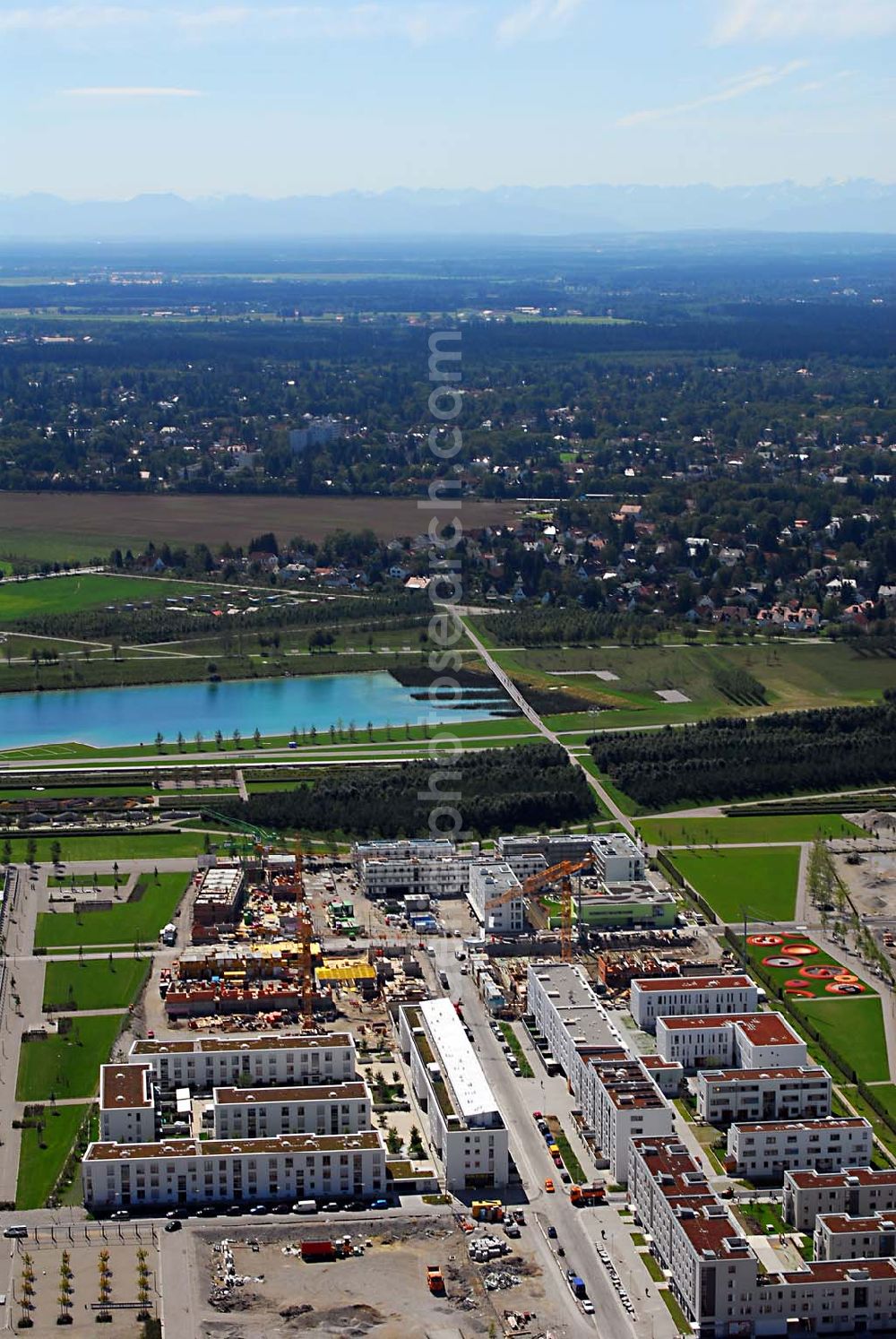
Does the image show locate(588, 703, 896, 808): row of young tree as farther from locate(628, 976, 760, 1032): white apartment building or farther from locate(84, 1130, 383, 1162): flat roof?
locate(84, 1130, 383, 1162): flat roof

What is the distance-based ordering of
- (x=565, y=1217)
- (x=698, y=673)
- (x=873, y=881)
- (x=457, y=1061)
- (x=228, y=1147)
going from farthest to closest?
1. (x=698, y=673)
2. (x=873, y=881)
3. (x=457, y=1061)
4. (x=228, y=1147)
5. (x=565, y=1217)

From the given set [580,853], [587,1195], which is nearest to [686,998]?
[587,1195]

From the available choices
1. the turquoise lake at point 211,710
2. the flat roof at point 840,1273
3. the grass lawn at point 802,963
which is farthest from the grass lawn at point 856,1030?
the turquoise lake at point 211,710

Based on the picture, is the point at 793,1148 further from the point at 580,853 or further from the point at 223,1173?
the point at 580,853

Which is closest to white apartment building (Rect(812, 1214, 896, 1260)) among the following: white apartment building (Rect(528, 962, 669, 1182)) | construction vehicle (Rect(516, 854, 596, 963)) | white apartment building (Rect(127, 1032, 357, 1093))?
white apartment building (Rect(528, 962, 669, 1182))

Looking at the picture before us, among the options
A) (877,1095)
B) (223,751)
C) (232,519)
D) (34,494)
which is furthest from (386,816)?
(34,494)

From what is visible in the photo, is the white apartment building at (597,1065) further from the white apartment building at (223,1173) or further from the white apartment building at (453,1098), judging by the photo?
the white apartment building at (223,1173)

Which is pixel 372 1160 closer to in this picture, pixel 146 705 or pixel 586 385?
pixel 146 705
